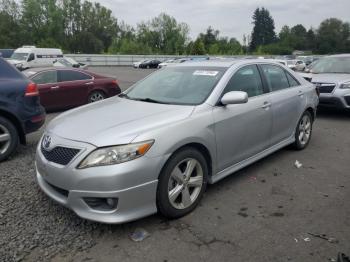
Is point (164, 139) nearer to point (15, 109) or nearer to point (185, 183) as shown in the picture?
point (185, 183)

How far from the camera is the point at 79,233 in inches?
136

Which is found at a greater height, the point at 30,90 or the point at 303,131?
the point at 30,90

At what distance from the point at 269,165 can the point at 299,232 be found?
6.52 feet

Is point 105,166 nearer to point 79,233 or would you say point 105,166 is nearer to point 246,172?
point 79,233

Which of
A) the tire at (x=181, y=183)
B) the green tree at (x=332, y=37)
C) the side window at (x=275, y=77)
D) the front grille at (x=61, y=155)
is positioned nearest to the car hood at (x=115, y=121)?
the front grille at (x=61, y=155)

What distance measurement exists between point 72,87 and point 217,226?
7964 mm

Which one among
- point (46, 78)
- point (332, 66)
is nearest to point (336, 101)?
point (332, 66)

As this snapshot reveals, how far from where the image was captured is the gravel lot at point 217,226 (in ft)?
10.3

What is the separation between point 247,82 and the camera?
475cm

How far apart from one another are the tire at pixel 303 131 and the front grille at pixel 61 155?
385cm

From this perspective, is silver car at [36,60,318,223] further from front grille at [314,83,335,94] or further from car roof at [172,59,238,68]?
front grille at [314,83,335,94]

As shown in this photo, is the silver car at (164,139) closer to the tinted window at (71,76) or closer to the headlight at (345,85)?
the headlight at (345,85)

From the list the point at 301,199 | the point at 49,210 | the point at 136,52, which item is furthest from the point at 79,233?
the point at 136,52

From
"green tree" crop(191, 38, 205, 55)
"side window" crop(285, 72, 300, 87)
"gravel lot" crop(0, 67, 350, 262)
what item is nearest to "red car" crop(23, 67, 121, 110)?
"gravel lot" crop(0, 67, 350, 262)
